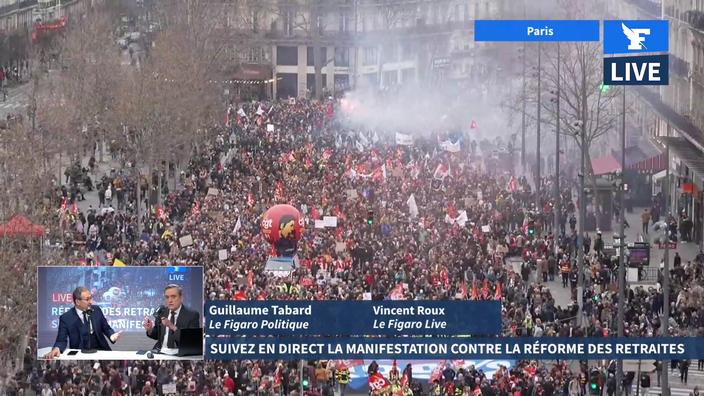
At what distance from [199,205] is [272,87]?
78.2 metres

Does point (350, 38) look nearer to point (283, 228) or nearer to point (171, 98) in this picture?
point (171, 98)

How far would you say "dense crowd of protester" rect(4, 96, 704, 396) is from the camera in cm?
5650

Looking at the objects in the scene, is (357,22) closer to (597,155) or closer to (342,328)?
(597,155)

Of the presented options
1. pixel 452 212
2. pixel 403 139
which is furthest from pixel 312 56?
pixel 452 212

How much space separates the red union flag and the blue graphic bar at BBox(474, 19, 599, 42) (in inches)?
1024

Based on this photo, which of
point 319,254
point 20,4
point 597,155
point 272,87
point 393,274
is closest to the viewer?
point 393,274

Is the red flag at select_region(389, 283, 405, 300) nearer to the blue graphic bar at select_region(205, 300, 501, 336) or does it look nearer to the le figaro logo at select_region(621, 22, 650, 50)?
the blue graphic bar at select_region(205, 300, 501, 336)

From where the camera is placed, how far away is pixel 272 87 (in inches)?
6344

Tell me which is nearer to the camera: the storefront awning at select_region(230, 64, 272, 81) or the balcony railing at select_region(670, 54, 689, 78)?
the balcony railing at select_region(670, 54, 689, 78)

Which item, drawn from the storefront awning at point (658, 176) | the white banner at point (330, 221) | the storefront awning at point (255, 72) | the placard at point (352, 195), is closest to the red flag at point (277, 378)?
the white banner at point (330, 221)

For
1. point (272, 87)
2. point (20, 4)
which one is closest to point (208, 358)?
point (272, 87)

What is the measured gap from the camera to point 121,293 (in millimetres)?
51719

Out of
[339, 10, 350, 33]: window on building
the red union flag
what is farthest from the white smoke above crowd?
the red union flag

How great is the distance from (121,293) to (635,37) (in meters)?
32.9
